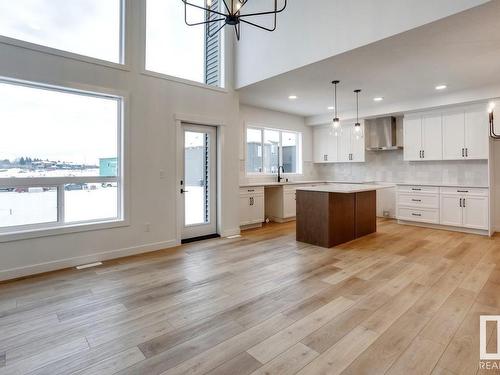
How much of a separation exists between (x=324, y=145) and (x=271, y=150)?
5.69ft

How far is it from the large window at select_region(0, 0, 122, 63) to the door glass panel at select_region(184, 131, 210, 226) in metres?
1.68

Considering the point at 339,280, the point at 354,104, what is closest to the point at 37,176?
the point at 339,280

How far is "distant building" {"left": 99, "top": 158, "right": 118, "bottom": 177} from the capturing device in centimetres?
394

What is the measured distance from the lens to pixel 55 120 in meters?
3.57

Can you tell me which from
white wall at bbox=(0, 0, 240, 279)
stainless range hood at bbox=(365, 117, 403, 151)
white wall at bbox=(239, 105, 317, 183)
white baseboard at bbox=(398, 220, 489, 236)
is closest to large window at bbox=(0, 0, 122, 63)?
white wall at bbox=(0, 0, 240, 279)

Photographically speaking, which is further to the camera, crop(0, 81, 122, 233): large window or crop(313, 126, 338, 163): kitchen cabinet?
crop(313, 126, 338, 163): kitchen cabinet

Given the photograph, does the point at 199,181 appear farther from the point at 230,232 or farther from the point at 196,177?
the point at 230,232

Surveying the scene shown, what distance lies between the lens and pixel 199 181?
5.04 meters

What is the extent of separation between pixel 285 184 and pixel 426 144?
10.3 feet

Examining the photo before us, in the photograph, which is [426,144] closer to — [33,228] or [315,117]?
[315,117]

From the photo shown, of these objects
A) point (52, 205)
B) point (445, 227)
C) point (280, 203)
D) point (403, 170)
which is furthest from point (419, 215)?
point (52, 205)

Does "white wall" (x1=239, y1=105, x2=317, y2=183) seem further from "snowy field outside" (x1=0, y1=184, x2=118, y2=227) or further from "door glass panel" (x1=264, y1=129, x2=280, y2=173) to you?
"snowy field outside" (x1=0, y1=184, x2=118, y2=227)

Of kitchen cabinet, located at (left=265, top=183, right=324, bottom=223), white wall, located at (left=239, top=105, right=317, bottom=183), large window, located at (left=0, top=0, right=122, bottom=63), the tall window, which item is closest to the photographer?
large window, located at (left=0, top=0, right=122, bottom=63)

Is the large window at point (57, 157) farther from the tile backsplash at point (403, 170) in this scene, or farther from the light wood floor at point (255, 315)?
the tile backsplash at point (403, 170)
